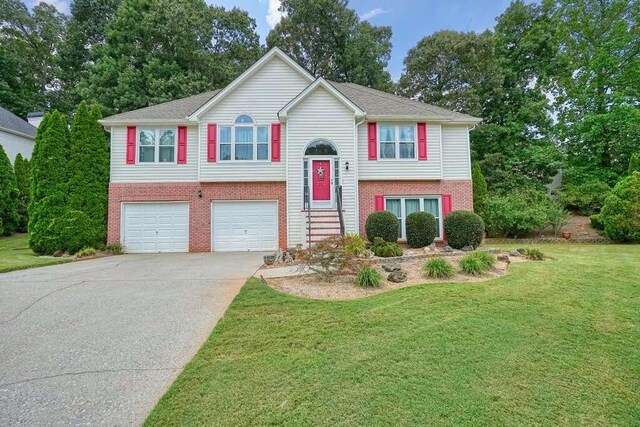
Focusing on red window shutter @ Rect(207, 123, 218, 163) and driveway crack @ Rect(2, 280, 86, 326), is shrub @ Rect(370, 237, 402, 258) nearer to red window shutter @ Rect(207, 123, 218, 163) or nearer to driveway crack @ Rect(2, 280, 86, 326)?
driveway crack @ Rect(2, 280, 86, 326)

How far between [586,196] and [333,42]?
20.3 meters

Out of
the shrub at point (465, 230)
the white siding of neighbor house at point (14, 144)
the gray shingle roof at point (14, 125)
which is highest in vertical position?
the gray shingle roof at point (14, 125)

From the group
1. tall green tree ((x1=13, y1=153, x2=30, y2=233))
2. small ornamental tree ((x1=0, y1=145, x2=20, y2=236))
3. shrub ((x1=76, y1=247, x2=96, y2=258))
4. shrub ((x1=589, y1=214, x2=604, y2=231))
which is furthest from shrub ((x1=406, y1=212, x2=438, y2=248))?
tall green tree ((x1=13, y1=153, x2=30, y2=233))

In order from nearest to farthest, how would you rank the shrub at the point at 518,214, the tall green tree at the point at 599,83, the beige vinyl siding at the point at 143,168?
the beige vinyl siding at the point at 143,168
the shrub at the point at 518,214
the tall green tree at the point at 599,83

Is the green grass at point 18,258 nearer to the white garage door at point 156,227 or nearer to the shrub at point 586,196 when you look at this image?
the white garage door at point 156,227

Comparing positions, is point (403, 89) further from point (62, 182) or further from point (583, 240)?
point (62, 182)

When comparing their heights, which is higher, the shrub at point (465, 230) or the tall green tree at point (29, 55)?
the tall green tree at point (29, 55)

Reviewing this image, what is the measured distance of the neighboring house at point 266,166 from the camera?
11859 millimetres

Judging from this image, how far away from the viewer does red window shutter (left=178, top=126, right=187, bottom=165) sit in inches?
488

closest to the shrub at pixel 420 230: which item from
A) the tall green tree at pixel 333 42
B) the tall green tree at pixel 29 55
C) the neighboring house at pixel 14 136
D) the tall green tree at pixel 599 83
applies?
the tall green tree at pixel 599 83

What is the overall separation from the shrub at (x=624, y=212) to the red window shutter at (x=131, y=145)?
802 inches

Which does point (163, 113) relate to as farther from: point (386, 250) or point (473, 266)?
point (473, 266)

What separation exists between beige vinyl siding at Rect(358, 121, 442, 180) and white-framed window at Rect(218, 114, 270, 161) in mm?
3902

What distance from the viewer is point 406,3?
19.1 m
